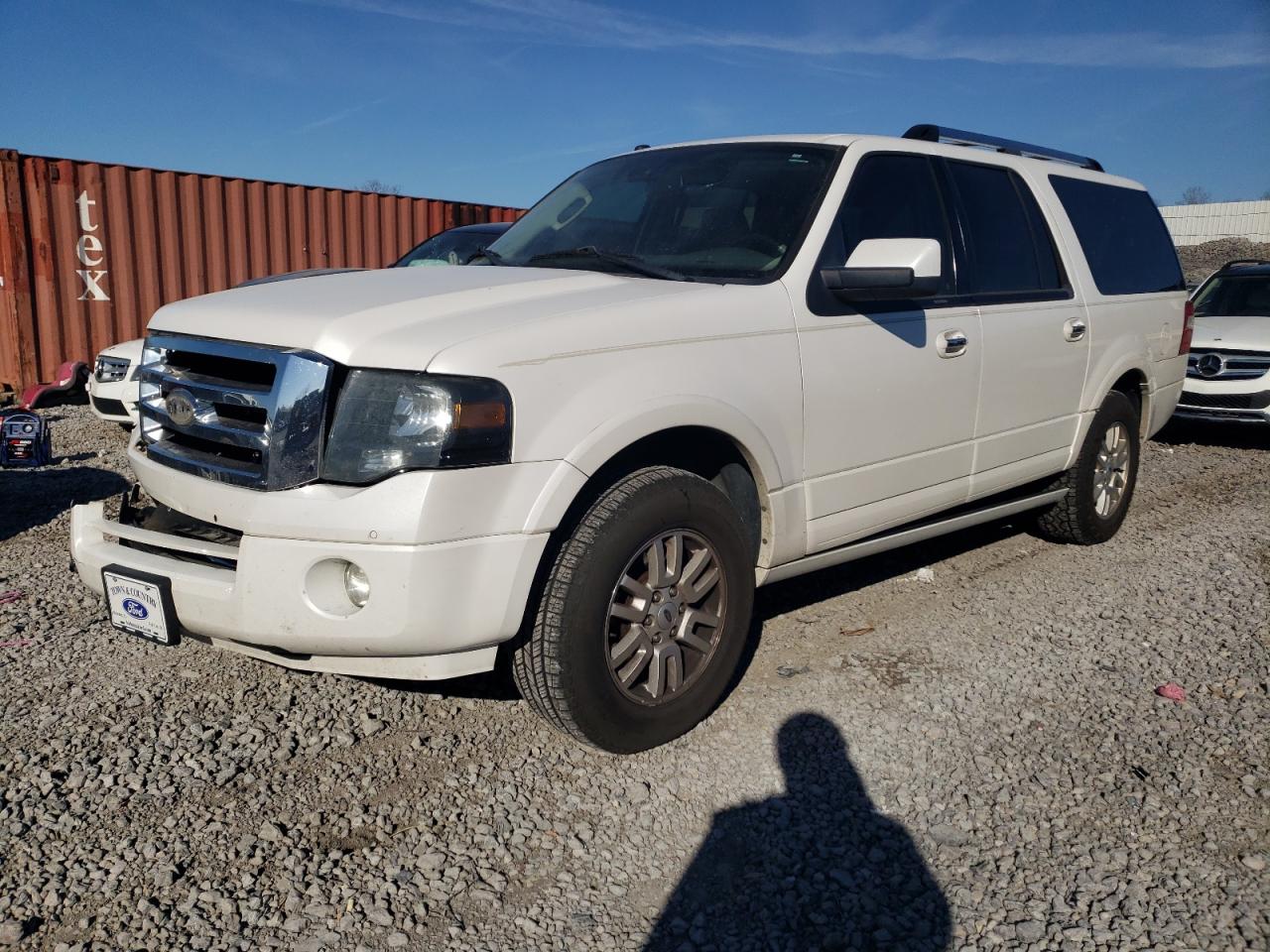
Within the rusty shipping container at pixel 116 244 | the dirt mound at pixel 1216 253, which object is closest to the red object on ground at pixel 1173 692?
the rusty shipping container at pixel 116 244

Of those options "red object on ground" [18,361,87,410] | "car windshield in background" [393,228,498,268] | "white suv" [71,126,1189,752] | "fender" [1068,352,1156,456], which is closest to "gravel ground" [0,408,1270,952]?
"white suv" [71,126,1189,752]

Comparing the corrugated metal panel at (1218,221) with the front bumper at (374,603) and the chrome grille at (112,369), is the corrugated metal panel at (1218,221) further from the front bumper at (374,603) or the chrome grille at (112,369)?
the front bumper at (374,603)

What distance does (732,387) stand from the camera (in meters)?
3.14

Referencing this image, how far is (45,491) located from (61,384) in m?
4.34

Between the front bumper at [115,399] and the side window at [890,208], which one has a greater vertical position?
the side window at [890,208]

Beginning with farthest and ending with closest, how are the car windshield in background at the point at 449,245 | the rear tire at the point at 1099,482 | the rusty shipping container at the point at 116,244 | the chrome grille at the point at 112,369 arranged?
the rusty shipping container at the point at 116,244, the car windshield in background at the point at 449,245, the chrome grille at the point at 112,369, the rear tire at the point at 1099,482

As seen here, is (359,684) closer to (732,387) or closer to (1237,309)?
(732,387)

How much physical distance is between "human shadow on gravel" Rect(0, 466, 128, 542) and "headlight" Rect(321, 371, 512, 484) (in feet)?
12.0

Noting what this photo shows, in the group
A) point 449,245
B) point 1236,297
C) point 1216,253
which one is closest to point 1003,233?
point 449,245

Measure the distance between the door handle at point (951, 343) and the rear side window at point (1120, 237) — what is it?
4.81 ft

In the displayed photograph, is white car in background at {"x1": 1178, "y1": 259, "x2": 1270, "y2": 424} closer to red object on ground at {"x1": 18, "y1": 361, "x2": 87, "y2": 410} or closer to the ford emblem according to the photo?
the ford emblem

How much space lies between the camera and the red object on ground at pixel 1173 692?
3.59 metres

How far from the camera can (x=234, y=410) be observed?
2789mm

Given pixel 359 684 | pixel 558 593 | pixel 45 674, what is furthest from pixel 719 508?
pixel 45 674
